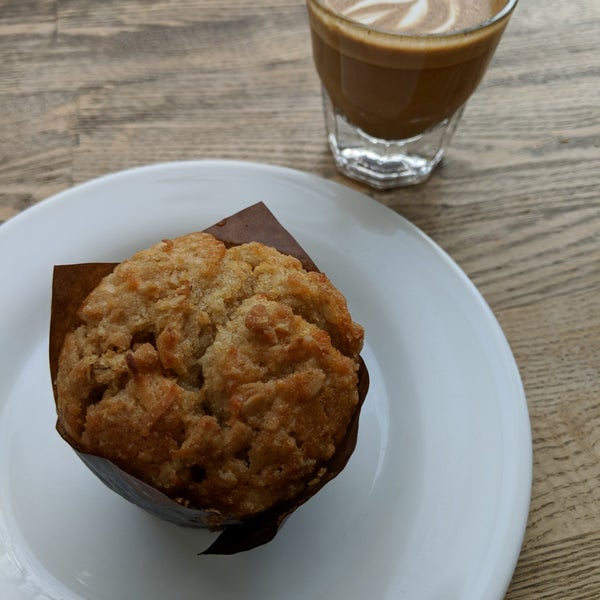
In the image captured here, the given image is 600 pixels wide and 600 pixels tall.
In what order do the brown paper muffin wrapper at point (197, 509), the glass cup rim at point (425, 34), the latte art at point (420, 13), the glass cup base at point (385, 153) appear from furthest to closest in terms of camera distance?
the glass cup base at point (385, 153) < the latte art at point (420, 13) < the glass cup rim at point (425, 34) < the brown paper muffin wrapper at point (197, 509)

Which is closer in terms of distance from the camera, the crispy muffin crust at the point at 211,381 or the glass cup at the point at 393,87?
the crispy muffin crust at the point at 211,381

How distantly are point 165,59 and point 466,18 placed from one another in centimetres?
91

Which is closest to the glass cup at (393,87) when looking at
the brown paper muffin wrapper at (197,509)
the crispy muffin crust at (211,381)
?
the brown paper muffin wrapper at (197,509)

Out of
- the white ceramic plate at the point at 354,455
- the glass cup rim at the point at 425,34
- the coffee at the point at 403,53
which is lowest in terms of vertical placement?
the white ceramic plate at the point at 354,455

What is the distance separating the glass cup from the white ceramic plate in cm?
26

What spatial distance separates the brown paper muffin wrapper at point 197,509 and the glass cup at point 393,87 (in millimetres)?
474

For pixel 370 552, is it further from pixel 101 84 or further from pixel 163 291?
pixel 101 84

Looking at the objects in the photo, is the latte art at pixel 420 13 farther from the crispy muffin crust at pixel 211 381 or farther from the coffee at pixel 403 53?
the crispy muffin crust at pixel 211 381

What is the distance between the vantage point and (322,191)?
61.8 inches

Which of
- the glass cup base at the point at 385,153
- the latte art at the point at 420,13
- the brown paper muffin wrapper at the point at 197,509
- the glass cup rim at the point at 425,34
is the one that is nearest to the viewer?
the brown paper muffin wrapper at the point at 197,509

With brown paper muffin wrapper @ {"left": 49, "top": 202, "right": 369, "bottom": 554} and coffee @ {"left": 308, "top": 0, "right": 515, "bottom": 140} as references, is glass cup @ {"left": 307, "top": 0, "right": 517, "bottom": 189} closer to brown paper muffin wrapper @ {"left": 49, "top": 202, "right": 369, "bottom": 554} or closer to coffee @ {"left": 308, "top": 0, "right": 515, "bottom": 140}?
coffee @ {"left": 308, "top": 0, "right": 515, "bottom": 140}

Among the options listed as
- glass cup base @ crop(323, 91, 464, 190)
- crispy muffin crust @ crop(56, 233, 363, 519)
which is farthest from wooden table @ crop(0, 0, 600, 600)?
crispy muffin crust @ crop(56, 233, 363, 519)

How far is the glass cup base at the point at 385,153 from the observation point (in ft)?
5.83

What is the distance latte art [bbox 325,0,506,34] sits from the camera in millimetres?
1565
